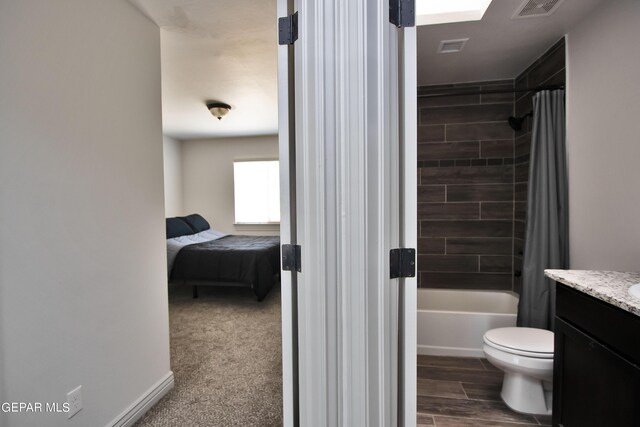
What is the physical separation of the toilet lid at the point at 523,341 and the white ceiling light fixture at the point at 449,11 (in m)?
1.95

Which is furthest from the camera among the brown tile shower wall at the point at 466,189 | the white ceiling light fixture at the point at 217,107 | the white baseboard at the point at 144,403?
the white ceiling light fixture at the point at 217,107

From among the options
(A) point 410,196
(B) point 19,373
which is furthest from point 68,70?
(A) point 410,196

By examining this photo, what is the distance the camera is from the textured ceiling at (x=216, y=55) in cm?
190

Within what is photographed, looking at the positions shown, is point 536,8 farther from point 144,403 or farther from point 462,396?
point 144,403

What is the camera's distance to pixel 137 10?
6.17 ft

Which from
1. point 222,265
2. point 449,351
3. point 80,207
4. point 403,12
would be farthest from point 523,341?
point 222,265

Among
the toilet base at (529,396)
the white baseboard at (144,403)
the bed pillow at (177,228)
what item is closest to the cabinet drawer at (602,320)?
the toilet base at (529,396)

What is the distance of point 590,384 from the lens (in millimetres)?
1301

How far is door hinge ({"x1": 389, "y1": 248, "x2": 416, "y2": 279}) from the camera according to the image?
41.0 inches

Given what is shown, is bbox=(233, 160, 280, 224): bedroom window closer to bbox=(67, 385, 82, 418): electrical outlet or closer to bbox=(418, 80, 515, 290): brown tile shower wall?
bbox=(418, 80, 515, 290): brown tile shower wall

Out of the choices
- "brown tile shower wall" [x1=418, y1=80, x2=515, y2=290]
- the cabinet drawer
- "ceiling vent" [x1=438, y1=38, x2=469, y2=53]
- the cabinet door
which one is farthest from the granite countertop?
"ceiling vent" [x1=438, y1=38, x2=469, y2=53]

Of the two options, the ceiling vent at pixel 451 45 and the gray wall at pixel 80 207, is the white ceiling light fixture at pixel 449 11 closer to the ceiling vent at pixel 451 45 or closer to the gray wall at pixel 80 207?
the ceiling vent at pixel 451 45

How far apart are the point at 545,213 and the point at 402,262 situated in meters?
1.76

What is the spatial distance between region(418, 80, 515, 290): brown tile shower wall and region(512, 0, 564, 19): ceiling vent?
3.37 ft
